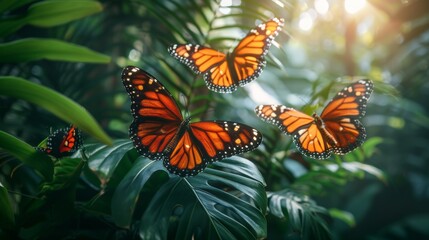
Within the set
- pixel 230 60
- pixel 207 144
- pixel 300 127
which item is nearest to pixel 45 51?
pixel 207 144

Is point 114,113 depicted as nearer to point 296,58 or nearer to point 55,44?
point 55,44

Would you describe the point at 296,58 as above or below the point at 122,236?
above

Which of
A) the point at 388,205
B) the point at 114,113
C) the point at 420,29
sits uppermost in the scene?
the point at 420,29

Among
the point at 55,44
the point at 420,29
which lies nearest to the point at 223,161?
the point at 55,44

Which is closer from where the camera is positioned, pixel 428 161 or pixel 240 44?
pixel 240 44

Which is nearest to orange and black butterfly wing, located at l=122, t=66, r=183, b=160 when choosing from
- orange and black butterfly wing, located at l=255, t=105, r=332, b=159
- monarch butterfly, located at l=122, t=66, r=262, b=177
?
monarch butterfly, located at l=122, t=66, r=262, b=177

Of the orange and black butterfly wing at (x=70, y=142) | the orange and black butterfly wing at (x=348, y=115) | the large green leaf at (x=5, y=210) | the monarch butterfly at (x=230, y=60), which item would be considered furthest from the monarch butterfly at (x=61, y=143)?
the orange and black butterfly wing at (x=348, y=115)
